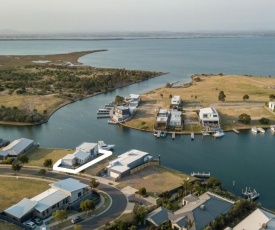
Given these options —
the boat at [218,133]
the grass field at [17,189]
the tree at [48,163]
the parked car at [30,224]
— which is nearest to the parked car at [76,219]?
the parked car at [30,224]

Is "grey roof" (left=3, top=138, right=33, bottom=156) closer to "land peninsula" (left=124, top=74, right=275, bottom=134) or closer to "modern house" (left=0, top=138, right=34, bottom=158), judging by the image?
"modern house" (left=0, top=138, right=34, bottom=158)

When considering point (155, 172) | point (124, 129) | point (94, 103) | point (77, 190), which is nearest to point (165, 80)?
point (94, 103)

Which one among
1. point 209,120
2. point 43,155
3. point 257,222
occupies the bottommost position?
point 43,155

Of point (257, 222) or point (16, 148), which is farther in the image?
point (16, 148)

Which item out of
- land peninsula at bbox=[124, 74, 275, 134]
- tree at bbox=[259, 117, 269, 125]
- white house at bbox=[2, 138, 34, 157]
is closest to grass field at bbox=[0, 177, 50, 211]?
white house at bbox=[2, 138, 34, 157]

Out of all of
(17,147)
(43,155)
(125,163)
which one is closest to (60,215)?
(125,163)

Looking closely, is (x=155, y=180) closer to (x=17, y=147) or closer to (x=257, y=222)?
(x=257, y=222)

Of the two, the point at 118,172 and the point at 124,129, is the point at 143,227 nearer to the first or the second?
the point at 118,172
